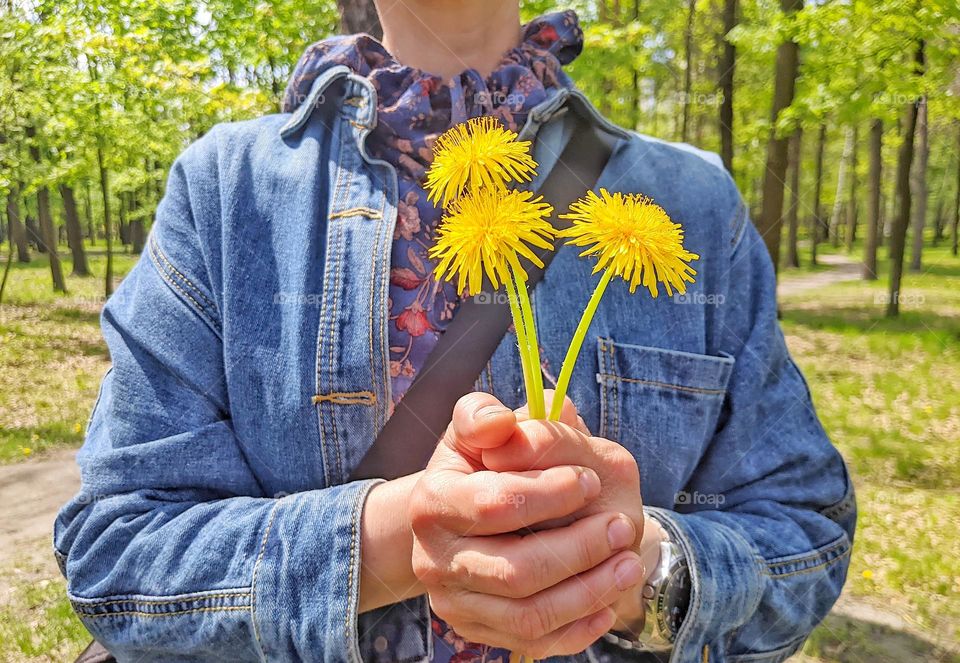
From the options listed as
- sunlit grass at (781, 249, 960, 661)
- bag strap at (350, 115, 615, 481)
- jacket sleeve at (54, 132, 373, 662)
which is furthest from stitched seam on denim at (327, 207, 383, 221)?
sunlit grass at (781, 249, 960, 661)

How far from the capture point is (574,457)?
95 centimetres

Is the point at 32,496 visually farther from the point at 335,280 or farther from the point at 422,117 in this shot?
the point at 422,117

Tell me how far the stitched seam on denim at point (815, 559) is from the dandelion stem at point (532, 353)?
35.2 inches

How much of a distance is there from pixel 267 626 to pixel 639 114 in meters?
15.2

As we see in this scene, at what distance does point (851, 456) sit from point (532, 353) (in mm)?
7905

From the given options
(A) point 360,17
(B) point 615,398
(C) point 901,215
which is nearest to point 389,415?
(B) point 615,398

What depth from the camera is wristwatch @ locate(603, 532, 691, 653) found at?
4.46ft

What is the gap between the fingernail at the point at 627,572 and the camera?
3.10 ft

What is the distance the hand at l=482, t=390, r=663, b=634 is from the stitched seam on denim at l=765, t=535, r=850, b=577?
0.60 m

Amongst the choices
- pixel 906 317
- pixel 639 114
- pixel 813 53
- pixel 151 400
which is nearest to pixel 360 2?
pixel 151 400

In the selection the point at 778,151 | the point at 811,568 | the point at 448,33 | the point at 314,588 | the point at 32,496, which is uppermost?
the point at 778,151

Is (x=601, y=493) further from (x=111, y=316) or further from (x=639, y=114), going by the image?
(x=639, y=114)

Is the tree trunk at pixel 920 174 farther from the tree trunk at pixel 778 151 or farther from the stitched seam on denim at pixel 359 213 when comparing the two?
the stitched seam on denim at pixel 359 213

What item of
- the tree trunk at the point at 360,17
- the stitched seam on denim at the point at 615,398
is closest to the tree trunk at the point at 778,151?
the tree trunk at the point at 360,17
